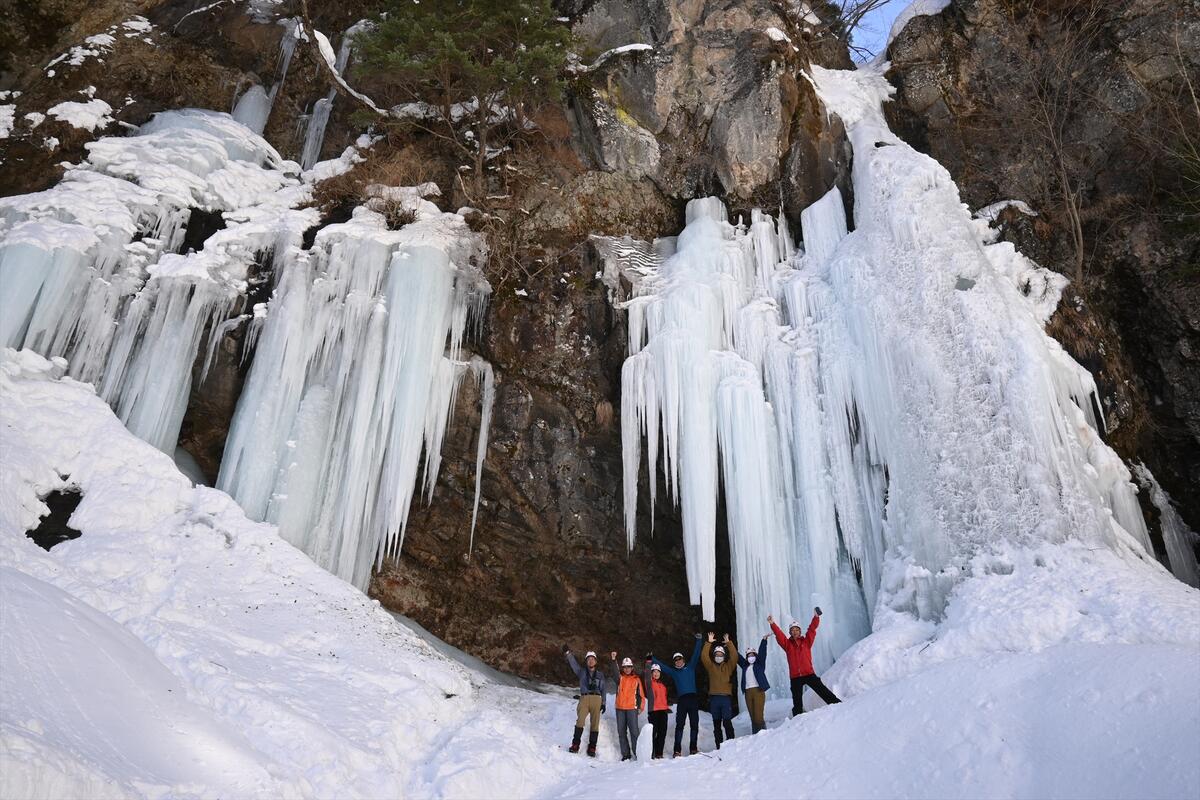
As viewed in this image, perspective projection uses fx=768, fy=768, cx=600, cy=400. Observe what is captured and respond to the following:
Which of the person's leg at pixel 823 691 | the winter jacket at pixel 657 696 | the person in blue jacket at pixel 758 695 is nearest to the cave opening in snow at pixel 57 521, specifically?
the winter jacket at pixel 657 696

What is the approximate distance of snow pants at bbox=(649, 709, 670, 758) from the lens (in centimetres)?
692

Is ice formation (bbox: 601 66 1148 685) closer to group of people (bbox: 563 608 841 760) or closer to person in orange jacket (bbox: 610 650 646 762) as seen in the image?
group of people (bbox: 563 608 841 760)

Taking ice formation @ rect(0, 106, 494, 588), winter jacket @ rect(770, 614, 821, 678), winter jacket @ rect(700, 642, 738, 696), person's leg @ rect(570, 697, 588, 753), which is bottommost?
person's leg @ rect(570, 697, 588, 753)

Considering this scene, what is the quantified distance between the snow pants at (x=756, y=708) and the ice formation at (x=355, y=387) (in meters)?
5.01

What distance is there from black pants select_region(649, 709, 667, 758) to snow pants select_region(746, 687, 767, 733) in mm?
800

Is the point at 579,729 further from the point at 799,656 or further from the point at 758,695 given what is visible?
the point at 799,656

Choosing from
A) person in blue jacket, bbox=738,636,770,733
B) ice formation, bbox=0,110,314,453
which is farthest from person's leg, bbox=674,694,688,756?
ice formation, bbox=0,110,314,453

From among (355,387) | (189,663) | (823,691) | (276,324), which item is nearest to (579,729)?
(823,691)

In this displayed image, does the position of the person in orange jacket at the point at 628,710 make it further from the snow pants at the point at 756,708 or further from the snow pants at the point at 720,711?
the snow pants at the point at 756,708

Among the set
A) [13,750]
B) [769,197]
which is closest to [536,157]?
[769,197]

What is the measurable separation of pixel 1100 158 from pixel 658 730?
11.4 m

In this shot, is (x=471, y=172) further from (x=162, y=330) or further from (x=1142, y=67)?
(x=1142, y=67)

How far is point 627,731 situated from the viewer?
6.98 metres

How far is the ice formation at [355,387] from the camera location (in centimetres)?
981
